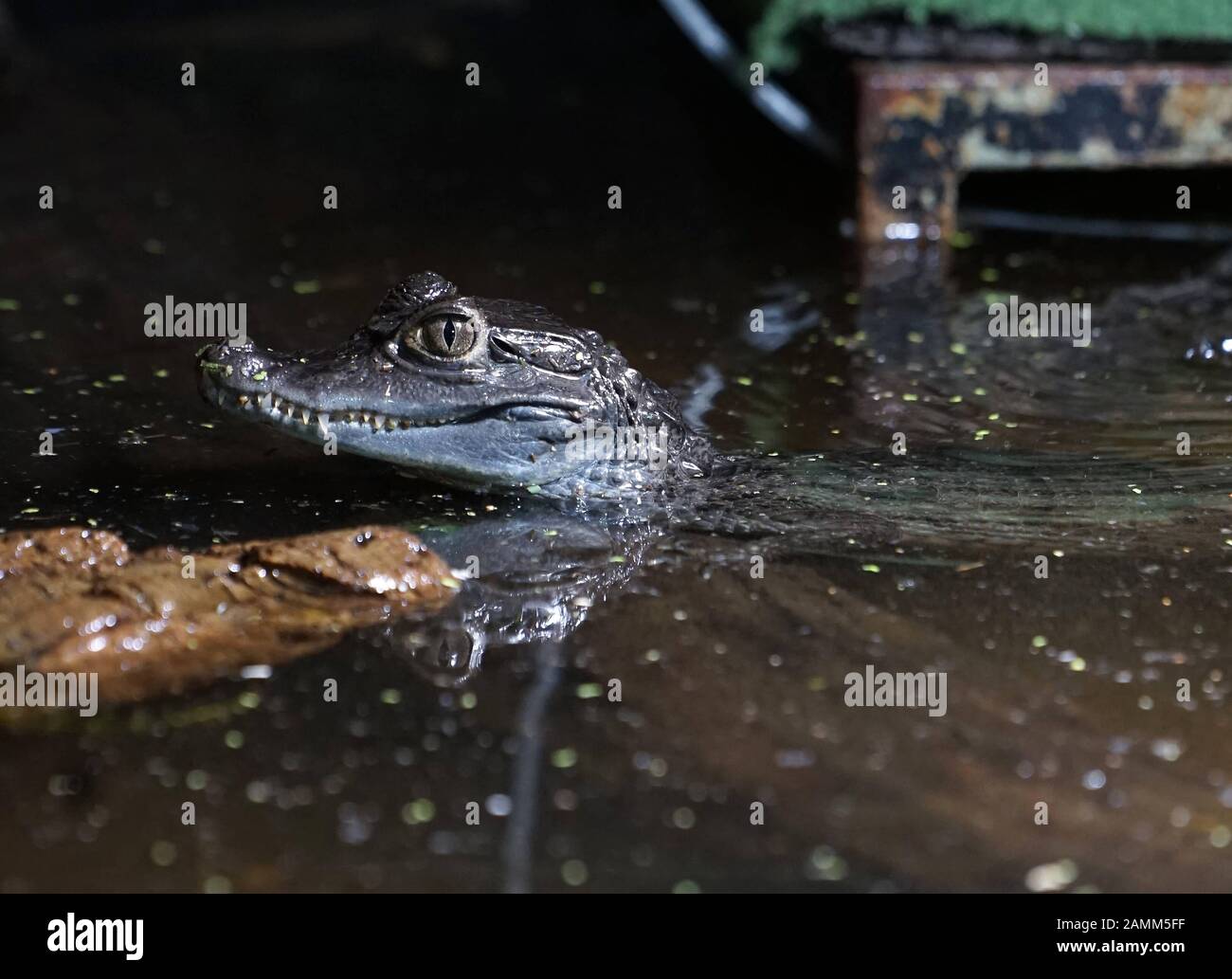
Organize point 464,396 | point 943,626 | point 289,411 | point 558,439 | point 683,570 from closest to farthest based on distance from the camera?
point 943,626 < point 683,570 < point 289,411 < point 464,396 < point 558,439

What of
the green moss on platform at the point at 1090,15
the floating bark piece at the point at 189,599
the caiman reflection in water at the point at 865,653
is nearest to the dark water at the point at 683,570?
the caiman reflection in water at the point at 865,653

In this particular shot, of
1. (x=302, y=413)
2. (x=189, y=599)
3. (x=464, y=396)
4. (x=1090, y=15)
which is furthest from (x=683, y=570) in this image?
(x=1090, y=15)

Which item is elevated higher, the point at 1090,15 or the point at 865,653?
the point at 1090,15

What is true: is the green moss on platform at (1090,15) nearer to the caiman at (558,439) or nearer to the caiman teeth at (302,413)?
the caiman at (558,439)

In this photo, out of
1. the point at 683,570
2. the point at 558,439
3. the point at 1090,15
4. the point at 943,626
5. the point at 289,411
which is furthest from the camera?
the point at 1090,15

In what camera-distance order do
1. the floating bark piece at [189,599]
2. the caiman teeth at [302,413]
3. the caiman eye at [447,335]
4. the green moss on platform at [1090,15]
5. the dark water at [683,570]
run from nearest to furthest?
the dark water at [683,570] → the floating bark piece at [189,599] → the caiman teeth at [302,413] → the caiman eye at [447,335] → the green moss on platform at [1090,15]

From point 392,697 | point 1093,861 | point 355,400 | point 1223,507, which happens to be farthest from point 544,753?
point 1223,507

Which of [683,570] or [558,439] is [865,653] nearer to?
[683,570]

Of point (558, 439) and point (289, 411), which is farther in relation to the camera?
point (558, 439)
